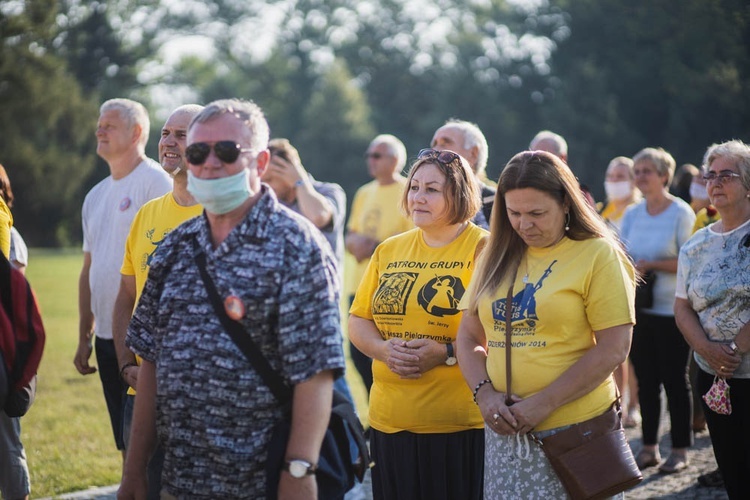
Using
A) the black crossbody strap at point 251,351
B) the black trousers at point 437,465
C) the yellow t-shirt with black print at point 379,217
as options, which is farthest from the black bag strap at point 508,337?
the yellow t-shirt with black print at point 379,217

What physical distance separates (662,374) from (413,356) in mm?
3731

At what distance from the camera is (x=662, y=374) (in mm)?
7289

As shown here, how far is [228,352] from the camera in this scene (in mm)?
3129

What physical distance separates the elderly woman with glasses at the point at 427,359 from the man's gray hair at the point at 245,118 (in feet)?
4.65

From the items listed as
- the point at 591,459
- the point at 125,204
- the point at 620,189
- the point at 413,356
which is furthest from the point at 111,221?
the point at 620,189

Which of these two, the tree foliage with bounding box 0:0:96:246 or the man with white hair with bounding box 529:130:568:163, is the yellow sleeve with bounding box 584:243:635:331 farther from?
the tree foliage with bounding box 0:0:96:246

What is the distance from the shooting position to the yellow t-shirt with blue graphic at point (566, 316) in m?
3.85

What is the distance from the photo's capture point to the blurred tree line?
4219cm

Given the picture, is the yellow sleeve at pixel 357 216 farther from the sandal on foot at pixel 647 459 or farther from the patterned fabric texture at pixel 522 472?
the patterned fabric texture at pixel 522 472

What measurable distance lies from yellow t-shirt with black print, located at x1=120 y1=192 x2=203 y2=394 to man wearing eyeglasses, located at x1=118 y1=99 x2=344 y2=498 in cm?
139

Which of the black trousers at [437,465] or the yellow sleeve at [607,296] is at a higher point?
the yellow sleeve at [607,296]

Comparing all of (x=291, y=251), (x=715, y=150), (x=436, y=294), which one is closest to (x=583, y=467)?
(x=436, y=294)

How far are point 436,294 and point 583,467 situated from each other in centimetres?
116

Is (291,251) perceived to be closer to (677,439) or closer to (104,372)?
(104,372)
